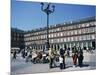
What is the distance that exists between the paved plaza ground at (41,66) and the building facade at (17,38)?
0.53 ft

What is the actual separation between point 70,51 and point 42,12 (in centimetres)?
67

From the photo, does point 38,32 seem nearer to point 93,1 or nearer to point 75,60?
point 75,60

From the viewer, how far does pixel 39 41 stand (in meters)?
2.68

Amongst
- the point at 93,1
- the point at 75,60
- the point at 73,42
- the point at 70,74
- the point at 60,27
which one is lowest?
the point at 70,74

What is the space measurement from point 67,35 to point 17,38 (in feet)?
2.32

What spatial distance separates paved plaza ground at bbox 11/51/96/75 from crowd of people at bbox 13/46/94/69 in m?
0.05

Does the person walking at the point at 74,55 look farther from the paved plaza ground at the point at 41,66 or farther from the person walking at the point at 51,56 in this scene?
the person walking at the point at 51,56

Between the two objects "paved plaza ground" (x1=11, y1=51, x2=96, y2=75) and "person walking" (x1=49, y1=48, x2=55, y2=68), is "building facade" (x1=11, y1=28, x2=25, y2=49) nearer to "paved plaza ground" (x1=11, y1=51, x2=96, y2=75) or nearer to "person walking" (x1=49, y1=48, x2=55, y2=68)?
"paved plaza ground" (x1=11, y1=51, x2=96, y2=75)

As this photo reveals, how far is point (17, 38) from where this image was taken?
2.53 meters

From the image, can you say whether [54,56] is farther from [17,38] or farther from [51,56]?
[17,38]

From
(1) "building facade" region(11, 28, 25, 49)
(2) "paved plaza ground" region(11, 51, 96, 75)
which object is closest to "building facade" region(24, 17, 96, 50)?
(1) "building facade" region(11, 28, 25, 49)

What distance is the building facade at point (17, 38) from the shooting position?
2.50 m

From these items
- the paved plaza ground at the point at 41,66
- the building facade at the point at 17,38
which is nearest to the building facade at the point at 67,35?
the building facade at the point at 17,38

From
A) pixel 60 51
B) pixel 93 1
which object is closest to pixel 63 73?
pixel 60 51
